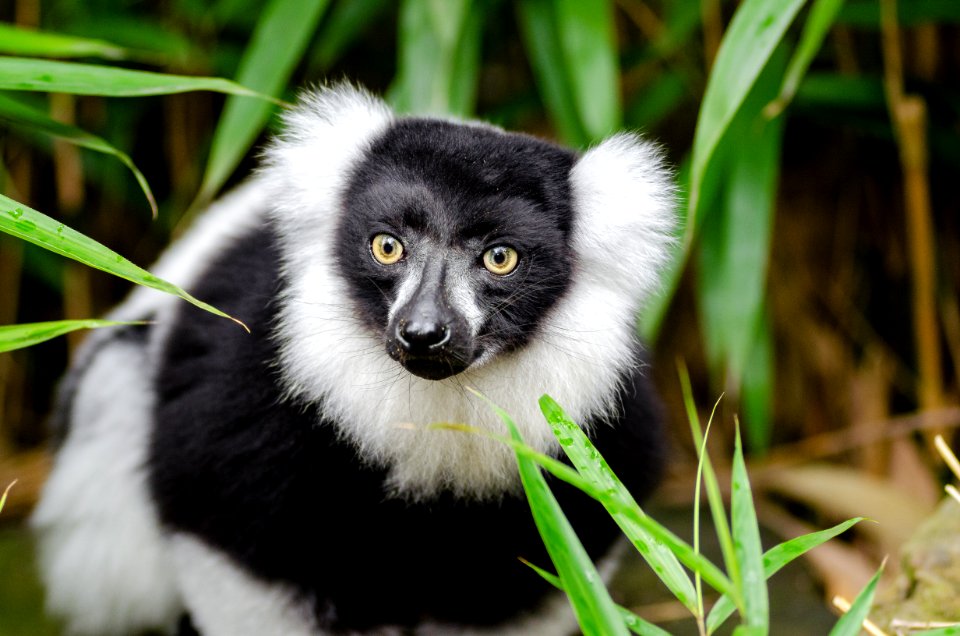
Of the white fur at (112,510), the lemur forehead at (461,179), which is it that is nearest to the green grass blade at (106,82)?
the lemur forehead at (461,179)

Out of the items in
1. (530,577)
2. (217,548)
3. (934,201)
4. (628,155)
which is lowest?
(217,548)

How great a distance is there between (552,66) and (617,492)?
2.02 m

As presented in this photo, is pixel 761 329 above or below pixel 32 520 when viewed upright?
above

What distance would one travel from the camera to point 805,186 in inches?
163

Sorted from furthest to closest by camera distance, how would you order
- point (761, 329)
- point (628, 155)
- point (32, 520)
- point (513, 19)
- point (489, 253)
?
1. point (513, 19)
2. point (761, 329)
3. point (32, 520)
4. point (628, 155)
5. point (489, 253)

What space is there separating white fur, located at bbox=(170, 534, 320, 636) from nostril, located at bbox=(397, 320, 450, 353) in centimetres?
75

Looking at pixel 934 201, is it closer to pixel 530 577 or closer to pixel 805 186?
pixel 805 186

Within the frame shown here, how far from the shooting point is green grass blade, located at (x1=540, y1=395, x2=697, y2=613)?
1477mm

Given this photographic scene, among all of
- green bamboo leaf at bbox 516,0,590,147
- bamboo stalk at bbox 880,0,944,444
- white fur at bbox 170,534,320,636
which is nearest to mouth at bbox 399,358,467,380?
white fur at bbox 170,534,320,636

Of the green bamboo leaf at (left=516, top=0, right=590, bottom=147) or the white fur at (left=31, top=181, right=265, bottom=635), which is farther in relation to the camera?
the green bamboo leaf at (left=516, top=0, right=590, bottom=147)

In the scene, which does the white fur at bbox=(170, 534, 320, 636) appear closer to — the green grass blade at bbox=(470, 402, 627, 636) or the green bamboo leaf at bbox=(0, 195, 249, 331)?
the green bamboo leaf at bbox=(0, 195, 249, 331)

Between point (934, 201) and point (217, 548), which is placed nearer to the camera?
point (217, 548)

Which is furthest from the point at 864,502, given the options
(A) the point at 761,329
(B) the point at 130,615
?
(B) the point at 130,615

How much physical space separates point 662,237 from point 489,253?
1.24ft
